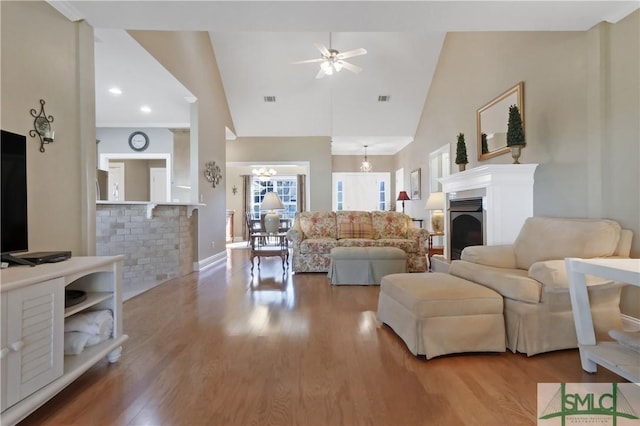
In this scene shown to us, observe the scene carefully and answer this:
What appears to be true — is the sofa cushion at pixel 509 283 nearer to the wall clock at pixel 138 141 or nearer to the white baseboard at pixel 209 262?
the white baseboard at pixel 209 262

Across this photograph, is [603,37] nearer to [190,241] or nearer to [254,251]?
[254,251]

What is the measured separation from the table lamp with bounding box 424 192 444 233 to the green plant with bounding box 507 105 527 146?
216 cm

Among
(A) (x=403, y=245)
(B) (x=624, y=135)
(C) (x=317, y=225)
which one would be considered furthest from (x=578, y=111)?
(C) (x=317, y=225)

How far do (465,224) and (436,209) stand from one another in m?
1.28

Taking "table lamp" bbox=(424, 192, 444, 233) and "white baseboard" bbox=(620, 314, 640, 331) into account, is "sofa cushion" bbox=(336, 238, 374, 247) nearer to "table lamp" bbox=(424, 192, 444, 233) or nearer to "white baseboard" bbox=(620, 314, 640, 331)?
"table lamp" bbox=(424, 192, 444, 233)

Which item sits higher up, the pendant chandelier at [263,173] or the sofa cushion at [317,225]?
the pendant chandelier at [263,173]

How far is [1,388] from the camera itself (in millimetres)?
1260

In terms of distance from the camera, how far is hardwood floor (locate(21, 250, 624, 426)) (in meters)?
1.48

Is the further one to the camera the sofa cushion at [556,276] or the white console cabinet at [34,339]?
the sofa cushion at [556,276]

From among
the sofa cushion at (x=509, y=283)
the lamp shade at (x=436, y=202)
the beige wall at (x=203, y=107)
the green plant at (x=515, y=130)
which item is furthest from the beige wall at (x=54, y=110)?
the lamp shade at (x=436, y=202)

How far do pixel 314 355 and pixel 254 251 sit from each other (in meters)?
2.89

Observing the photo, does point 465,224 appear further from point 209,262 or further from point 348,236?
point 209,262

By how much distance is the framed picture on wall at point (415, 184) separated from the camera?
738 cm

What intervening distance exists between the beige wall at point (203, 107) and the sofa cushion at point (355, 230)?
2325 mm
